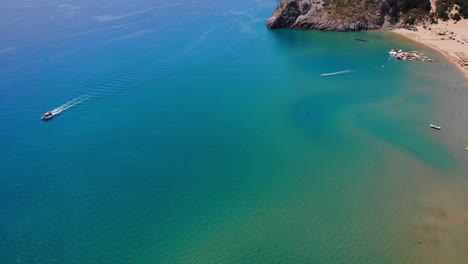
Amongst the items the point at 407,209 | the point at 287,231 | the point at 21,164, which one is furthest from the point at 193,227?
the point at 21,164

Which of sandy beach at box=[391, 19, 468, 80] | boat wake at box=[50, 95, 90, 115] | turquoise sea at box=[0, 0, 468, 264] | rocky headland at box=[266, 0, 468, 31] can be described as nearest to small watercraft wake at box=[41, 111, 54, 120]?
boat wake at box=[50, 95, 90, 115]

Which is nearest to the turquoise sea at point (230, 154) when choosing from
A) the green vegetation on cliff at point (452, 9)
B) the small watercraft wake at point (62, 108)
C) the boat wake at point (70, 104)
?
the boat wake at point (70, 104)

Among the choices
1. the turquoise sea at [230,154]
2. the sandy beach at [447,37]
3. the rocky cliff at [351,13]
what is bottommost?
the turquoise sea at [230,154]

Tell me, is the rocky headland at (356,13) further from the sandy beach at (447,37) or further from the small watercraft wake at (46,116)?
the small watercraft wake at (46,116)

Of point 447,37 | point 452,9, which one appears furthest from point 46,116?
point 452,9

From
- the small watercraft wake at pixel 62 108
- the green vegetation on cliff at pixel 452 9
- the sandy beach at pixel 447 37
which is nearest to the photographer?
the small watercraft wake at pixel 62 108

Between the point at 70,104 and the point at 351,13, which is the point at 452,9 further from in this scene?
the point at 70,104
